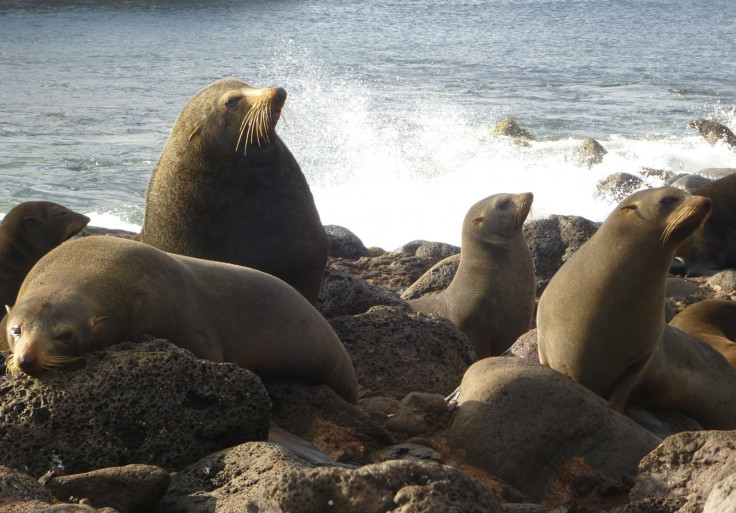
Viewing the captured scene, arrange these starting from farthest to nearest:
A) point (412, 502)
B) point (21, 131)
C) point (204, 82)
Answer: point (204, 82), point (21, 131), point (412, 502)

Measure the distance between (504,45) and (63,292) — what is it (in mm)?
36569

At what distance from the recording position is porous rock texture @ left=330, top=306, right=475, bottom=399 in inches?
225

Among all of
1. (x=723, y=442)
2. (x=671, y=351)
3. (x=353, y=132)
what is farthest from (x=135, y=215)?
(x=723, y=442)

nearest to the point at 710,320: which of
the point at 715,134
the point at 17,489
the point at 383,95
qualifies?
the point at 17,489

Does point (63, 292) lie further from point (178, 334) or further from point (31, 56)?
point (31, 56)

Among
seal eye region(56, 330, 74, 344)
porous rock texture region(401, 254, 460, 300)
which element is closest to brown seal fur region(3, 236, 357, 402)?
seal eye region(56, 330, 74, 344)

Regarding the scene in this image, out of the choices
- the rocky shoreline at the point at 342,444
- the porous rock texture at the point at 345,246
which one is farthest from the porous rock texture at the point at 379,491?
the porous rock texture at the point at 345,246

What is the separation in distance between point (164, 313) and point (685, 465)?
2.18 m

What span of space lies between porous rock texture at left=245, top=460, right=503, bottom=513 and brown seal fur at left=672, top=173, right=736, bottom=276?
9231 mm

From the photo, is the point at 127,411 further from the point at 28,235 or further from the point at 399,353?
the point at 28,235

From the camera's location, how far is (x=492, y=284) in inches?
301

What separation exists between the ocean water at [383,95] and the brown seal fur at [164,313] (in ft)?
14.8

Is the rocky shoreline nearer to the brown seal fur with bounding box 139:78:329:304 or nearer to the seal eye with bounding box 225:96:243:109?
the brown seal fur with bounding box 139:78:329:304

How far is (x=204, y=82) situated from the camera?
2783 cm
